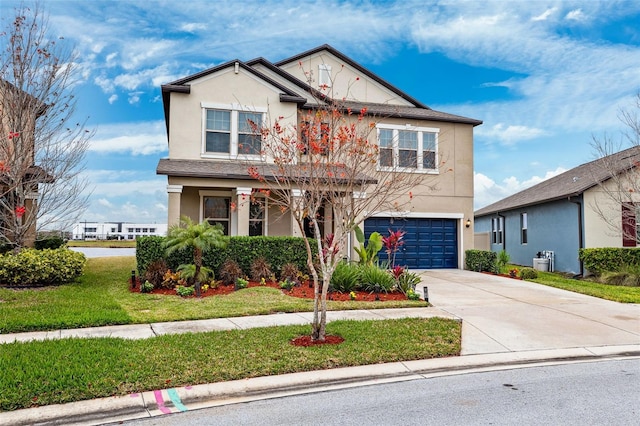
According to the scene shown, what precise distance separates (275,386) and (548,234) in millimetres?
19449

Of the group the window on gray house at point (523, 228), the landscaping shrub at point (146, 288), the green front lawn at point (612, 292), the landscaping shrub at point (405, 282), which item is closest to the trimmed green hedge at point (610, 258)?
the green front lawn at point (612, 292)

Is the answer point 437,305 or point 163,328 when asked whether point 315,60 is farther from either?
point 163,328

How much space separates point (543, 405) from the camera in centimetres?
521

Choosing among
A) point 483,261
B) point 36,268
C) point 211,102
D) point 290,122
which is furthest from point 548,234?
point 36,268

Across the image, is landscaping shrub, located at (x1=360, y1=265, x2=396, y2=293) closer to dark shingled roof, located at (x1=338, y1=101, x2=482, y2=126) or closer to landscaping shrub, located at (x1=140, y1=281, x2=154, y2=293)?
landscaping shrub, located at (x1=140, y1=281, x2=154, y2=293)

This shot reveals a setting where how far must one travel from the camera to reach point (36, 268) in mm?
12828

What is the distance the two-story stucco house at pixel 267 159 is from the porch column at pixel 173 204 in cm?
3

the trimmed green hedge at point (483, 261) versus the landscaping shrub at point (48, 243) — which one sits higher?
the landscaping shrub at point (48, 243)

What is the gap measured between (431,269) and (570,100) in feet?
Result: 27.1

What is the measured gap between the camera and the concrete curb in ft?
16.0

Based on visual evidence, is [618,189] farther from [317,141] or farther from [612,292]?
[317,141]

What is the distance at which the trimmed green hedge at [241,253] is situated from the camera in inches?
535

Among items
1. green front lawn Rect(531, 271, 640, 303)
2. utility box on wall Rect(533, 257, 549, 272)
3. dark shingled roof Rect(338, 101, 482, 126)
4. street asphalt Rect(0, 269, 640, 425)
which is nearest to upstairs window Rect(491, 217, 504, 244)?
utility box on wall Rect(533, 257, 549, 272)

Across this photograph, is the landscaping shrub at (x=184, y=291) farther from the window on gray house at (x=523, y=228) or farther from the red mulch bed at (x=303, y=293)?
the window on gray house at (x=523, y=228)
